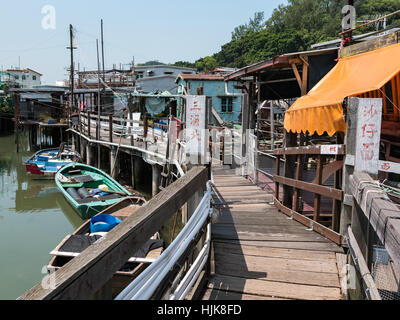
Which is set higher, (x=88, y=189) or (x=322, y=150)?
(x=322, y=150)

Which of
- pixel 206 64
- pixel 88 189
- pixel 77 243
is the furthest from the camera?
pixel 206 64

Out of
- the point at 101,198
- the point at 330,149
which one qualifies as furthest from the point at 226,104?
the point at 330,149

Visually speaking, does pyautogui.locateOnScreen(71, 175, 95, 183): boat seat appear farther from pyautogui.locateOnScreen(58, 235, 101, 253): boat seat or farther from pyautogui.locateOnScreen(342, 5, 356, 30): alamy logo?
pyautogui.locateOnScreen(342, 5, 356, 30): alamy logo

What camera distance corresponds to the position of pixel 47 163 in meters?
20.5

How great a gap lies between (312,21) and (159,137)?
55139 millimetres

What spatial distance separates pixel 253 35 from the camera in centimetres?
6184

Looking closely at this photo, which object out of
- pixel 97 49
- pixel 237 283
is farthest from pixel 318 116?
pixel 97 49

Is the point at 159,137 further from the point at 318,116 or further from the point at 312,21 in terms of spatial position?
the point at 312,21

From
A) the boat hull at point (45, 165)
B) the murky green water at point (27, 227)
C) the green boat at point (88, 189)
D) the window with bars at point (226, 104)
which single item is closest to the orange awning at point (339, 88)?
the murky green water at point (27, 227)

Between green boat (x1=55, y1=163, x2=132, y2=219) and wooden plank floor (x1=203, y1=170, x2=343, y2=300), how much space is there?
298 inches

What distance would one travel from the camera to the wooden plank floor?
3174 mm

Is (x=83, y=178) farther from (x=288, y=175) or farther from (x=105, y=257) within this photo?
(x=105, y=257)

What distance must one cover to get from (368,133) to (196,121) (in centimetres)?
175

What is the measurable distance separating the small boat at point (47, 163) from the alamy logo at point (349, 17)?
17.0 metres
